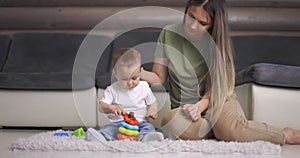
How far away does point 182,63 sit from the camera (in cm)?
202

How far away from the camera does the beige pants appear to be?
6.44 feet

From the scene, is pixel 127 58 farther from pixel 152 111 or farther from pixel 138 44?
pixel 138 44

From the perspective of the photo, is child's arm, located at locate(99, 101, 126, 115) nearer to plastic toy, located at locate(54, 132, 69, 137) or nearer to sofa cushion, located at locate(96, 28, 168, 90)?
sofa cushion, located at locate(96, 28, 168, 90)

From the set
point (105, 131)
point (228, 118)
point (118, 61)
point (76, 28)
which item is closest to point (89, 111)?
point (105, 131)

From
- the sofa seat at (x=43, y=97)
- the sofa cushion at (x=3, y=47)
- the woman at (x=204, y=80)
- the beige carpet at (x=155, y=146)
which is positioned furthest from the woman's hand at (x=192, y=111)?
the sofa cushion at (x=3, y=47)

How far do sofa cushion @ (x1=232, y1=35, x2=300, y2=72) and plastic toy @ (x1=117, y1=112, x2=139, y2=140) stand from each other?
3.76 ft

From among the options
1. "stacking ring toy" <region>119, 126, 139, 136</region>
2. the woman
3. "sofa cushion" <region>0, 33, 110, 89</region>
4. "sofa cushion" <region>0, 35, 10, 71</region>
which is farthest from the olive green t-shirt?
"sofa cushion" <region>0, 35, 10, 71</region>

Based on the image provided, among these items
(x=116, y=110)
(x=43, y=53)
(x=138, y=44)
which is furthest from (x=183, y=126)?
(x=43, y=53)

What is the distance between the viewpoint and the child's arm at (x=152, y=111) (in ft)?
6.28

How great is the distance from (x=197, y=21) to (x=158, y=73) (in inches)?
12.0

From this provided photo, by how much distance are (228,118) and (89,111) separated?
59 cm

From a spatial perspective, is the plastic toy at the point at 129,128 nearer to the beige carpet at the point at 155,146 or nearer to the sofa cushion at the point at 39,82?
the beige carpet at the point at 155,146

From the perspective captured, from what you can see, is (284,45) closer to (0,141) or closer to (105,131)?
(105,131)

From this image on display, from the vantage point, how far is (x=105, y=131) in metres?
1.94
